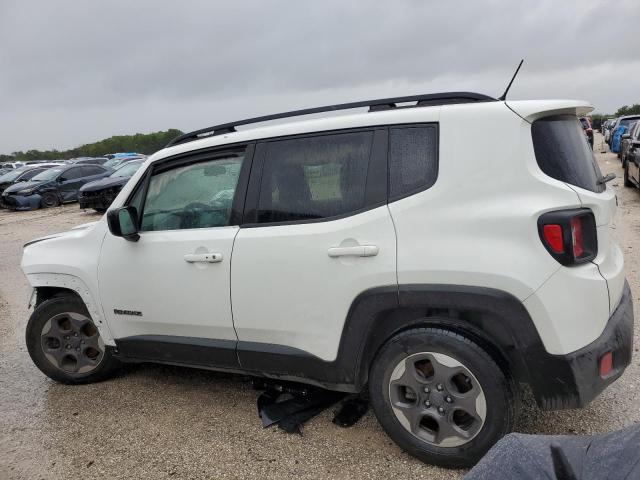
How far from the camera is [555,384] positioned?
2.47 meters

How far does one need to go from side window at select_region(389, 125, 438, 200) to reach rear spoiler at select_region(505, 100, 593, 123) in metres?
0.39

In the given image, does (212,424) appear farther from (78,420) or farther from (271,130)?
(271,130)

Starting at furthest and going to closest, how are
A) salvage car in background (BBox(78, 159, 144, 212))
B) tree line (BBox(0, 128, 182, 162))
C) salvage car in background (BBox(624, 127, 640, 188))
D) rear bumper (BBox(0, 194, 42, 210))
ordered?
tree line (BBox(0, 128, 182, 162))
rear bumper (BBox(0, 194, 42, 210))
salvage car in background (BBox(78, 159, 144, 212))
salvage car in background (BBox(624, 127, 640, 188))

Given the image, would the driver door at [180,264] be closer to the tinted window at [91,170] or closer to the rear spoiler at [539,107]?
the rear spoiler at [539,107]

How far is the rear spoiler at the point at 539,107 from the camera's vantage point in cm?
252

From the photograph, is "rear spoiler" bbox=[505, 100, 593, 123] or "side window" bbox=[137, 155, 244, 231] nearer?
"rear spoiler" bbox=[505, 100, 593, 123]

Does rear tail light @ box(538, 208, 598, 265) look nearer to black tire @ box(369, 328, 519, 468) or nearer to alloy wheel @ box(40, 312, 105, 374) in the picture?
black tire @ box(369, 328, 519, 468)

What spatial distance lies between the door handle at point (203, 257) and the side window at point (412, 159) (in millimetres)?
1096

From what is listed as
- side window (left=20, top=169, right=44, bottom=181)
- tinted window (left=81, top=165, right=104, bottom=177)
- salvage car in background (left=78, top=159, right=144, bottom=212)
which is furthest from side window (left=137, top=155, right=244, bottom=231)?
side window (left=20, top=169, right=44, bottom=181)

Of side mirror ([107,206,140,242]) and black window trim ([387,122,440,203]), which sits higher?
black window trim ([387,122,440,203])

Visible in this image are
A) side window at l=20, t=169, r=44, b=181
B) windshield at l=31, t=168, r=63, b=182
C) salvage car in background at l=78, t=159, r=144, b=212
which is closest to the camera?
salvage car in background at l=78, t=159, r=144, b=212

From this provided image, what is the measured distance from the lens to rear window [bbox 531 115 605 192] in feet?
8.22

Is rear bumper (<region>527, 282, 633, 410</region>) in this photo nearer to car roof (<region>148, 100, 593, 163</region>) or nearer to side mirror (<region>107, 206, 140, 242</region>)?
car roof (<region>148, 100, 593, 163</region>)

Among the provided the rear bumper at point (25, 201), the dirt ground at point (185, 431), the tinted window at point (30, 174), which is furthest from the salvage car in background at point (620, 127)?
the tinted window at point (30, 174)
